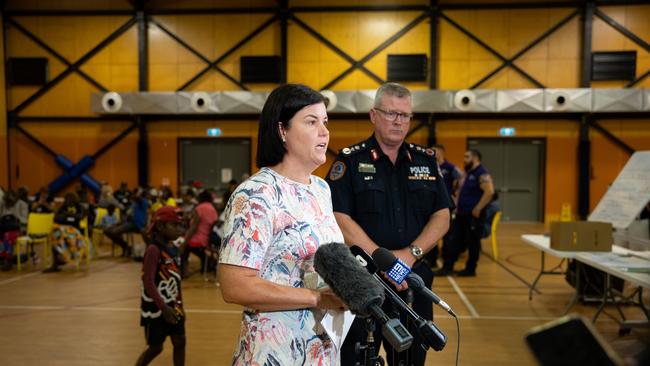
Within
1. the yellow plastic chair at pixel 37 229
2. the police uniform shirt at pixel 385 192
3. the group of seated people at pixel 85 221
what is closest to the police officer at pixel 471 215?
the group of seated people at pixel 85 221

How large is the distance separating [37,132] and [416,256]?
14.6 meters

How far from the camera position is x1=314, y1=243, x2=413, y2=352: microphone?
3.87 feet

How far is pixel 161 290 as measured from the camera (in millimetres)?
3301

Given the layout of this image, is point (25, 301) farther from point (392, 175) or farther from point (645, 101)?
point (645, 101)

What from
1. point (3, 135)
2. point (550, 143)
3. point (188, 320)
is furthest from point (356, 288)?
point (3, 135)

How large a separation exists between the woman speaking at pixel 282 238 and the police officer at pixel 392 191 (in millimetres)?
1090

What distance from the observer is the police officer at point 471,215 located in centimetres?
683

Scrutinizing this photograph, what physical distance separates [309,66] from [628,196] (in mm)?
9683

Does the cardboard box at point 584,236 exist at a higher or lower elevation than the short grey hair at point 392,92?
lower

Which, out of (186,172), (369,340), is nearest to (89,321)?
(369,340)

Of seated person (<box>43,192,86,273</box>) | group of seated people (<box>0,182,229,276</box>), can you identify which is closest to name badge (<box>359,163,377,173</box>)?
group of seated people (<box>0,182,229,276</box>)

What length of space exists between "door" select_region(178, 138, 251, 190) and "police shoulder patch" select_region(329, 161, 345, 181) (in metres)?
11.4

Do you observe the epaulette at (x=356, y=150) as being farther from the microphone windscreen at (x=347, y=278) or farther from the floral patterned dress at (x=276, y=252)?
the microphone windscreen at (x=347, y=278)

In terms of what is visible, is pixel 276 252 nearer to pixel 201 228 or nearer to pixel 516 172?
pixel 201 228
